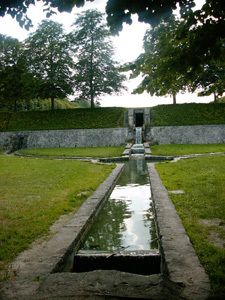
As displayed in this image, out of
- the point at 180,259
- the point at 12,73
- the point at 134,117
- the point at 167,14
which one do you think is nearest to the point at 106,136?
the point at 134,117

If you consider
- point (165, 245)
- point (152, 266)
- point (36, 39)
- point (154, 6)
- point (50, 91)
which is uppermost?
point (36, 39)

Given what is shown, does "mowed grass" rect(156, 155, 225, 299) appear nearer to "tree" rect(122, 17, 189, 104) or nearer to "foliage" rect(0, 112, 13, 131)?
"tree" rect(122, 17, 189, 104)

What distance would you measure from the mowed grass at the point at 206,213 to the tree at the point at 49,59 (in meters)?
26.7

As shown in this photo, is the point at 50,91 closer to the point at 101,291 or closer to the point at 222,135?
the point at 222,135

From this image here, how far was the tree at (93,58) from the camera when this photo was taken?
111ft

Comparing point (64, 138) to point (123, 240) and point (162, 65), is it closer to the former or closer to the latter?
point (162, 65)

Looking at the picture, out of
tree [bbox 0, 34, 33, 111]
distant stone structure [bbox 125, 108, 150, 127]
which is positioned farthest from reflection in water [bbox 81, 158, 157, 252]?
tree [bbox 0, 34, 33, 111]

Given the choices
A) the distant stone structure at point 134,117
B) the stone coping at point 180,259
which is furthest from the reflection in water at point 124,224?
the distant stone structure at point 134,117

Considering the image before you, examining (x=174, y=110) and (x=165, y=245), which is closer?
(x=165, y=245)

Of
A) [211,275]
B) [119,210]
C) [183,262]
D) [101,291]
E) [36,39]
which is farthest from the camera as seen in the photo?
[36,39]

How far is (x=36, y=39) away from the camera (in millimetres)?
33312

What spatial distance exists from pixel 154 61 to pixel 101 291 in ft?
14.6

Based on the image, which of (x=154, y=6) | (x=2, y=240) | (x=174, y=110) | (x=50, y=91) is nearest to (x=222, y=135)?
(x=174, y=110)

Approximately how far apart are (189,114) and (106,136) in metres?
10.2
